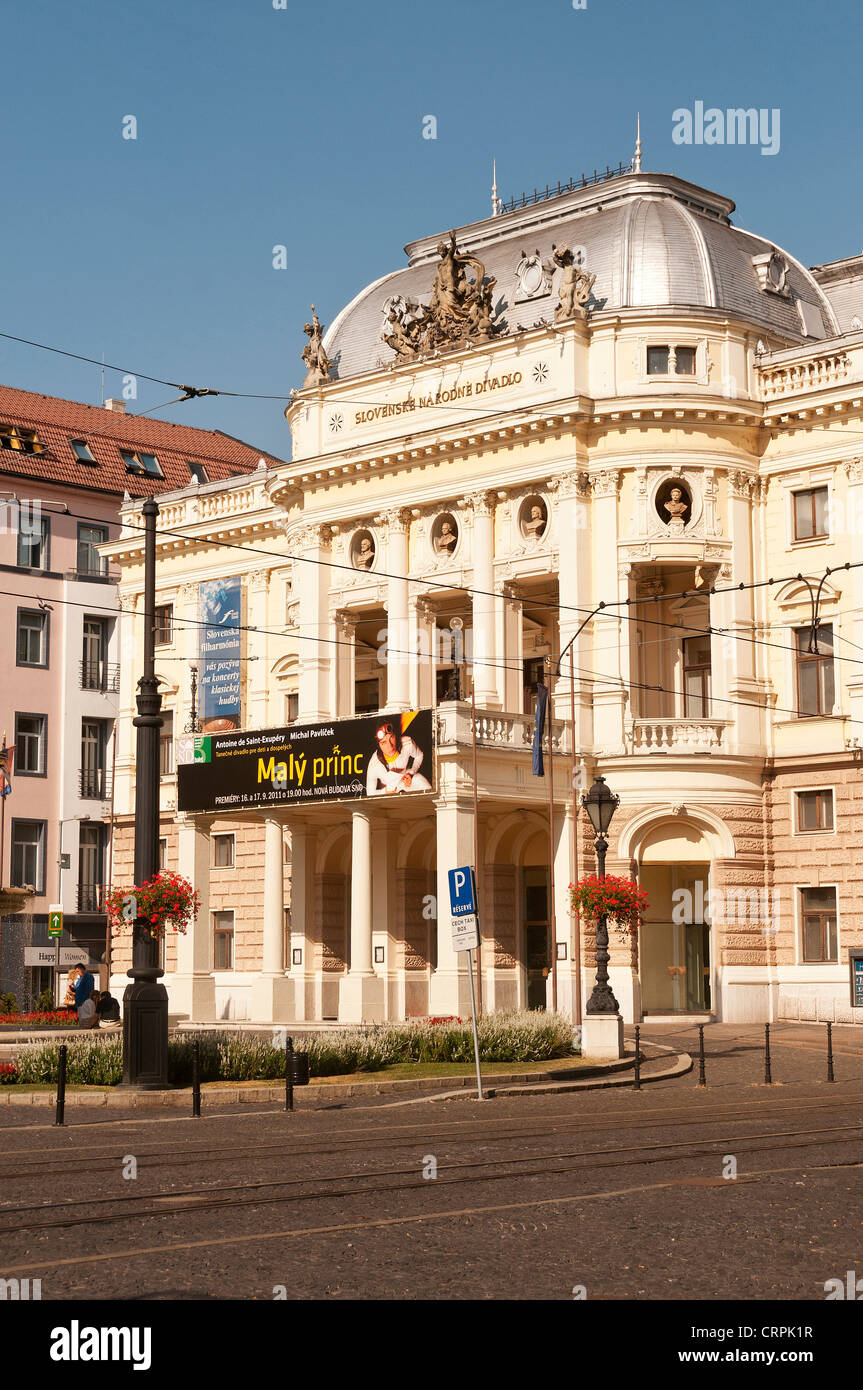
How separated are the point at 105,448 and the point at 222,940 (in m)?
25.4

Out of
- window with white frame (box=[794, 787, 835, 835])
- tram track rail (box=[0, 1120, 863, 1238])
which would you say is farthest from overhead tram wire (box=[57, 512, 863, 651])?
tram track rail (box=[0, 1120, 863, 1238])

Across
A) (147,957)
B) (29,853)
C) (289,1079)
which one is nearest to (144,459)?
(29,853)

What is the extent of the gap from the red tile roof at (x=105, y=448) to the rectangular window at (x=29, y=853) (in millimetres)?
13537

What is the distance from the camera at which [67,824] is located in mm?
69250

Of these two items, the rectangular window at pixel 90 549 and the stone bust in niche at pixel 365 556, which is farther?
the rectangular window at pixel 90 549

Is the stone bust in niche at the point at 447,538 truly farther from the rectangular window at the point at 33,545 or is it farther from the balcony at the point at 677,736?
the rectangular window at the point at 33,545

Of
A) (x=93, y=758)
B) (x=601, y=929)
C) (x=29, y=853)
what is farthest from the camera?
(x=93, y=758)

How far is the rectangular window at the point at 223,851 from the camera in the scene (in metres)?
58.6

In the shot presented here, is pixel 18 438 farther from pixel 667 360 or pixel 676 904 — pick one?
pixel 676 904

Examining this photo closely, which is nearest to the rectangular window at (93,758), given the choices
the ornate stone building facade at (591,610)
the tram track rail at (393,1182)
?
the ornate stone building facade at (591,610)

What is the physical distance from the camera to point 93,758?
7081 cm

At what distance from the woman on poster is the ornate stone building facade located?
1.82ft

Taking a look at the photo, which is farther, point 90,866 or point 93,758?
point 93,758
